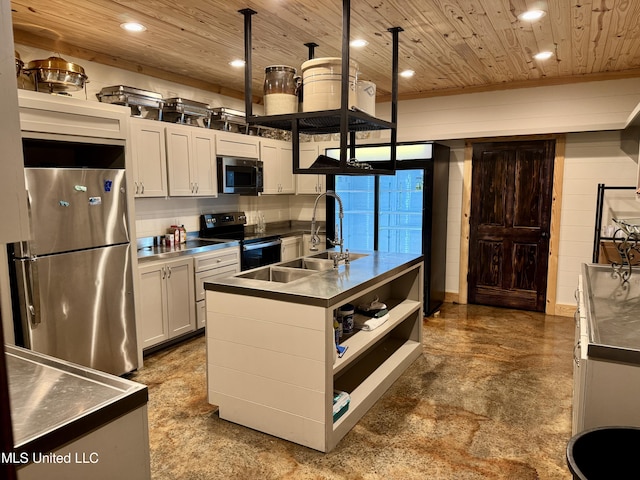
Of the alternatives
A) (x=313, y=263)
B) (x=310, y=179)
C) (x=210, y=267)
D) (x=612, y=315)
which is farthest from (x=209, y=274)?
(x=612, y=315)

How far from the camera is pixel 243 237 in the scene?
5.09 metres

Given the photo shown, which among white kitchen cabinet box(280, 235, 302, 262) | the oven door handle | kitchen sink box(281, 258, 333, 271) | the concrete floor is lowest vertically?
the concrete floor

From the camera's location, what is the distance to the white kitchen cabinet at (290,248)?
5.51 m

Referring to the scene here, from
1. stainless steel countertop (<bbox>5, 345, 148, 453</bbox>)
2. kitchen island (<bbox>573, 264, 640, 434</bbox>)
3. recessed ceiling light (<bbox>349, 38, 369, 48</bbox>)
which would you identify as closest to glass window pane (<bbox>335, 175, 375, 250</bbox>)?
recessed ceiling light (<bbox>349, 38, 369, 48</bbox>)

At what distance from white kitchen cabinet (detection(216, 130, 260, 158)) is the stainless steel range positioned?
0.72m

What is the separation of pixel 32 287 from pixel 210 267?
5.72ft

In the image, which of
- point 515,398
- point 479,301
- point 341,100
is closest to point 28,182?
point 341,100

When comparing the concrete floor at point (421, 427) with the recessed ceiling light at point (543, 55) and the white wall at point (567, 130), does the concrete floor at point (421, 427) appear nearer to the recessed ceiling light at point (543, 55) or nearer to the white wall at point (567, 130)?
the white wall at point (567, 130)

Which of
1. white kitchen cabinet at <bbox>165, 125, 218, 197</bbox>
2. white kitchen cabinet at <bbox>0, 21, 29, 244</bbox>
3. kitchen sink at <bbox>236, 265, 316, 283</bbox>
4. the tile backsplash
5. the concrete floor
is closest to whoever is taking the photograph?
white kitchen cabinet at <bbox>0, 21, 29, 244</bbox>

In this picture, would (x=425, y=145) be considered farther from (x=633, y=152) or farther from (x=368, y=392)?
(x=368, y=392)

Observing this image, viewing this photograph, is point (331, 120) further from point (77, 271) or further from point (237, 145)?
point (237, 145)

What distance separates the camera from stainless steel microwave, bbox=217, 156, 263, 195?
4.76 metres

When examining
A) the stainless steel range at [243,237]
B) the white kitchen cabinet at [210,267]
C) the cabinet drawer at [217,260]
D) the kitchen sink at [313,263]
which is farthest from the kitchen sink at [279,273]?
the stainless steel range at [243,237]

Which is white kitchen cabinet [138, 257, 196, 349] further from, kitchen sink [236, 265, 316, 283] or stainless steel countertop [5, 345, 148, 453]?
stainless steel countertop [5, 345, 148, 453]
